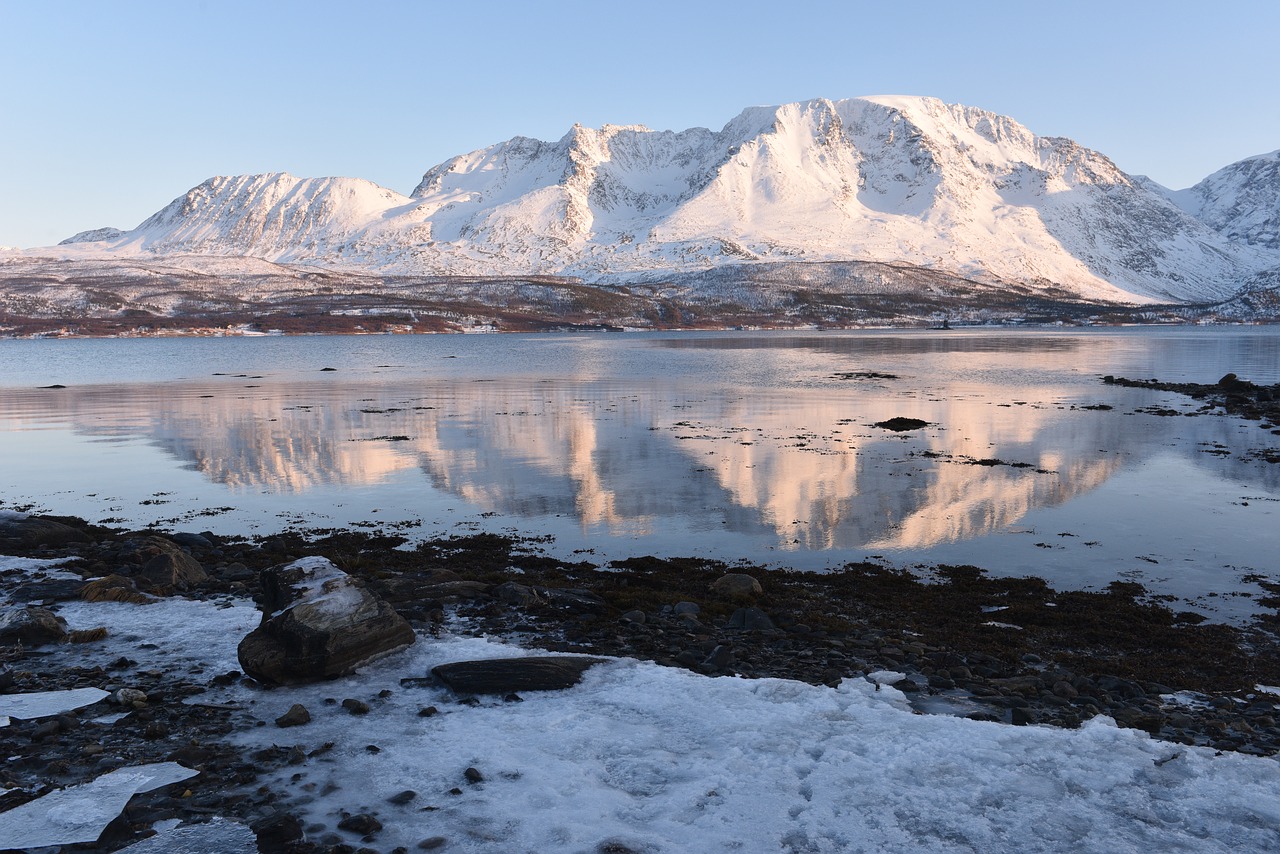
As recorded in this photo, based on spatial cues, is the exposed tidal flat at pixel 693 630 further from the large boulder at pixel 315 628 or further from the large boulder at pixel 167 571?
the large boulder at pixel 315 628

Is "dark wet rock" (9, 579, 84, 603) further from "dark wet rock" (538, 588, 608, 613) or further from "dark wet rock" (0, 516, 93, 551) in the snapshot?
"dark wet rock" (538, 588, 608, 613)

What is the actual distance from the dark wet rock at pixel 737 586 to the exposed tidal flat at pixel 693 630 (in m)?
0.08

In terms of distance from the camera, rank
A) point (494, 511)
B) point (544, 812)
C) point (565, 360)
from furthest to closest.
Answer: point (565, 360), point (494, 511), point (544, 812)

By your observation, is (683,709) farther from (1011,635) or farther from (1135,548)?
(1135,548)

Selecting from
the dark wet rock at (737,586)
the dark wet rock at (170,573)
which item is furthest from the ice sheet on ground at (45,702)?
the dark wet rock at (737,586)

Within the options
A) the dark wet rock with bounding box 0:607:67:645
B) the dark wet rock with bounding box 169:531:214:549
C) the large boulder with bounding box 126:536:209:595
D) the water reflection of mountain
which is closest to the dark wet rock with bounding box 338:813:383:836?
the dark wet rock with bounding box 0:607:67:645

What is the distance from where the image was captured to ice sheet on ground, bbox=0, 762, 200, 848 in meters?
7.49

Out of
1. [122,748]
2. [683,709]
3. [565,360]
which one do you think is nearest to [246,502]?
[122,748]

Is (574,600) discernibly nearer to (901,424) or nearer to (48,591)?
(48,591)

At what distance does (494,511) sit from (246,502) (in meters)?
7.77

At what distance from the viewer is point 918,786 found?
343 inches

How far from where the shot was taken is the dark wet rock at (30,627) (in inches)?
485

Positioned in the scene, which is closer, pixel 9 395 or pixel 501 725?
pixel 501 725

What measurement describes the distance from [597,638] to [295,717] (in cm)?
492
